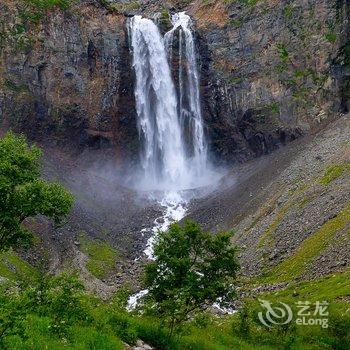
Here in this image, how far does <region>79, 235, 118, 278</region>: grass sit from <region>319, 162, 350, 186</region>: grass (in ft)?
88.1

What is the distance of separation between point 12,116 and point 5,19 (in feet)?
61.5

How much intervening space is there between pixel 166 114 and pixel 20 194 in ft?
231

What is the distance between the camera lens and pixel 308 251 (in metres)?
46.0

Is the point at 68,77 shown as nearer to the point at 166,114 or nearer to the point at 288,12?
the point at 166,114

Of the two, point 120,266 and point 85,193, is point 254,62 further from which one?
point 120,266

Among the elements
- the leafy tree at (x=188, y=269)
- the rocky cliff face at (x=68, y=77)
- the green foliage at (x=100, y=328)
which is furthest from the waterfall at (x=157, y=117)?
the leafy tree at (x=188, y=269)

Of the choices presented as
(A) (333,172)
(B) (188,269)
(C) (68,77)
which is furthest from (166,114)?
(B) (188,269)

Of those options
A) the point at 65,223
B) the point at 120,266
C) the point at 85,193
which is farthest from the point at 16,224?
the point at 85,193

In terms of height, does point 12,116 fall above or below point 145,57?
below

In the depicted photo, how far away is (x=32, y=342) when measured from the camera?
42.9 feet
